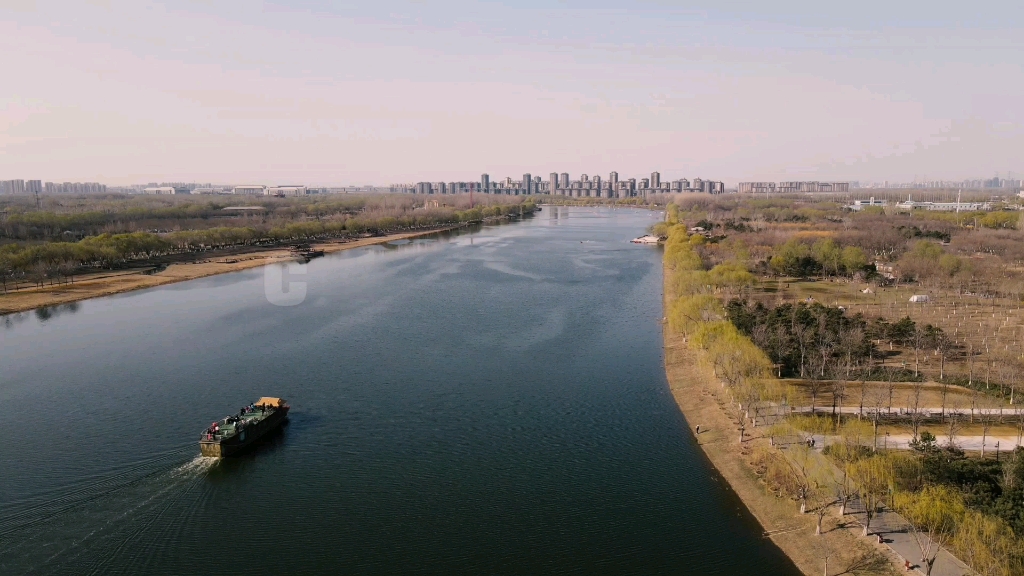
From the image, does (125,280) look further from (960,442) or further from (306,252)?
(960,442)

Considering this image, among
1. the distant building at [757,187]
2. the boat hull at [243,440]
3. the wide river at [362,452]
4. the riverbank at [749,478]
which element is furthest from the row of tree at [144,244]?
the distant building at [757,187]

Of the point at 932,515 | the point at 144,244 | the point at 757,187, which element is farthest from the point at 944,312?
the point at 757,187

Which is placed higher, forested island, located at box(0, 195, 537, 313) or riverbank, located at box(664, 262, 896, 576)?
forested island, located at box(0, 195, 537, 313)

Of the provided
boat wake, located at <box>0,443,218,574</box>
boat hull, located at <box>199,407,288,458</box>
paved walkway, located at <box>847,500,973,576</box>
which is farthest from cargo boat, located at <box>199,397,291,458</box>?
paved walkway, located at <box>847,500,973,576</box>

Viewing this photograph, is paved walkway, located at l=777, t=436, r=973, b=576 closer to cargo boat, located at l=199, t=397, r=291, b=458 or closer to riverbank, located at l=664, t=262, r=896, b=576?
riverbank, located at l=664, t=262, r=896, b=576

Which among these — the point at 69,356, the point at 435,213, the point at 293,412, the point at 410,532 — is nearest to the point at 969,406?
the point at 410,532

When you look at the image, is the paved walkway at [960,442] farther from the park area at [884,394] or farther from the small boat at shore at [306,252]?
the small boat at shore at [306,252]

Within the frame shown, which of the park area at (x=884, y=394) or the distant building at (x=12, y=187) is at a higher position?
the distant building at (x=12, y=187)
